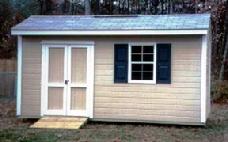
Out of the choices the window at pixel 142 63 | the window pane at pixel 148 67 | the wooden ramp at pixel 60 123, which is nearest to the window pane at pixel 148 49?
the window at pixel 142 63

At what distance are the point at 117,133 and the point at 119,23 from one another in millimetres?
3292

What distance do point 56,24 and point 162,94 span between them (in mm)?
3588

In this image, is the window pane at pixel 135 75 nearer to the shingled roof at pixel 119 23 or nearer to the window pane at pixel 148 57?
the window pane at pixel 148 57

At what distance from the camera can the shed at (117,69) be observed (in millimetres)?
12789

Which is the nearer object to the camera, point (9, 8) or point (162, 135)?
point (162, 135)

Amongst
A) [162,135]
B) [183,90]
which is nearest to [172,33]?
[183,90]

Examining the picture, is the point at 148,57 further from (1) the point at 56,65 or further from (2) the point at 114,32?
(1) the point at 56,65

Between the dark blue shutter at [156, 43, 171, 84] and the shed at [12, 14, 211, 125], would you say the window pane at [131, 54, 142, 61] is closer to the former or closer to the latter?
the shed at [12, 14, 211, 125]

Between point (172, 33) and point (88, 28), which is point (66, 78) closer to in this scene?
point (88, 28)

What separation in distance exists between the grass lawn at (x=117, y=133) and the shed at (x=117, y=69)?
303 millimetres

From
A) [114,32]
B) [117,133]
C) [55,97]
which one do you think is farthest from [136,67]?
[55,97]

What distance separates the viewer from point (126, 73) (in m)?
13.2

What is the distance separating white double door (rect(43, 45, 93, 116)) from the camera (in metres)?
13.4

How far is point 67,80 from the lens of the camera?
44.3 feet
